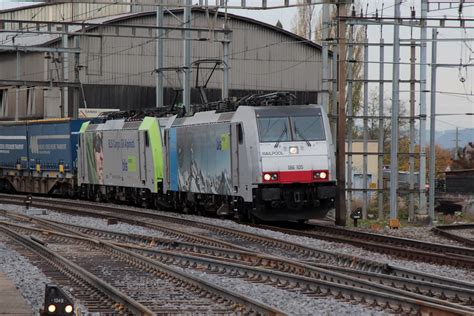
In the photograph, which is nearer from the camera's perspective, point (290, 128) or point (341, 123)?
point (290, 128)

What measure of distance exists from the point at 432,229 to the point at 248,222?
4682 mm

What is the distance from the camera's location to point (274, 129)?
82.0 feet

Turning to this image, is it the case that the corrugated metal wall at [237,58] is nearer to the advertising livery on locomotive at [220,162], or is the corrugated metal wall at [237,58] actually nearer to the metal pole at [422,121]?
the advertising livery on locomotive at [220,162]

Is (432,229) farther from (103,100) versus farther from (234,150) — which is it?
(103,100)

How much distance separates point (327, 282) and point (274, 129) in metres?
11.8

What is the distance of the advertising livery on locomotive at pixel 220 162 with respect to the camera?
81.6 ft

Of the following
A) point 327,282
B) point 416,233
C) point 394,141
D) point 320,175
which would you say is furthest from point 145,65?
point 327,282

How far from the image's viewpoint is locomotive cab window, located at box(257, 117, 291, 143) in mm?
24859

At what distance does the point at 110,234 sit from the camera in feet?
76.8

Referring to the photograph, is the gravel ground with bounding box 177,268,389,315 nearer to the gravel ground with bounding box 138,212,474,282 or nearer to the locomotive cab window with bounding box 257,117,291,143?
the gravel ground with bounding box 138,212,474,282

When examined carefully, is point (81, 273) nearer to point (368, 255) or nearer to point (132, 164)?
point (368, 255)

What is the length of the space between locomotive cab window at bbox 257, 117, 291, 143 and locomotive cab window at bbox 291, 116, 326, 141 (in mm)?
180

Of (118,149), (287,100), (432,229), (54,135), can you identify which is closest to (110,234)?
(287,100)

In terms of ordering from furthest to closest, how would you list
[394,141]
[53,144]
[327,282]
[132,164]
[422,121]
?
1. [53,144]
2. [132,164]
3. [422,121]
4. [394,141]
5. [327,282]
